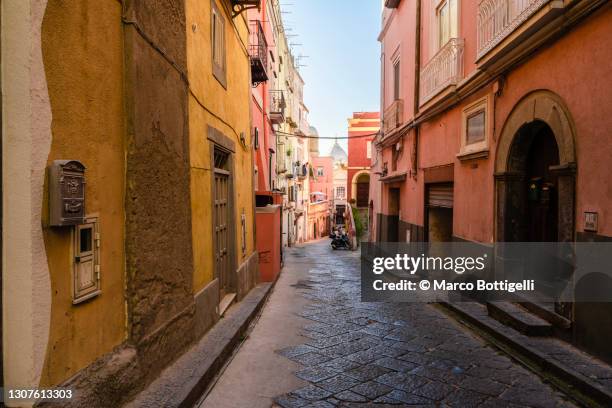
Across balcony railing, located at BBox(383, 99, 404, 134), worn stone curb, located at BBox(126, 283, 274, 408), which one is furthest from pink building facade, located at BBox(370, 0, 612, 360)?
worn stone curb, located at BBox(126, 283, 274, 408)

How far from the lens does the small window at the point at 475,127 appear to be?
812cm

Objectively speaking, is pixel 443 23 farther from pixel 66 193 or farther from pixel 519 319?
pixel 66 193

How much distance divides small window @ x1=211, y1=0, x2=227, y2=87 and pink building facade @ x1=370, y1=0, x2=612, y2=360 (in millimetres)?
4128

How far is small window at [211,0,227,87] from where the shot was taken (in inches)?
267

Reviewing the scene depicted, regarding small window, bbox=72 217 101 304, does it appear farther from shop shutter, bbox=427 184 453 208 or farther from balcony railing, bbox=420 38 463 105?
shop shutter, bbox=427 184 453 208

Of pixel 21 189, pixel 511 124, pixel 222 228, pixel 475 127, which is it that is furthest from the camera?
pixel 475 127

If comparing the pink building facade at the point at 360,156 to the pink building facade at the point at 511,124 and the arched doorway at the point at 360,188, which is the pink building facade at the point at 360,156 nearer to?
the arched doorway at the point at 360,188

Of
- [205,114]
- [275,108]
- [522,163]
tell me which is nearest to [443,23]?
[522,163]

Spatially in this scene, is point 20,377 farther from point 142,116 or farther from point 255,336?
point 255,336

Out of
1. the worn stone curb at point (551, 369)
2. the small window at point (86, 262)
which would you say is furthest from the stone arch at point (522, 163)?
the small window at point (86, 262)

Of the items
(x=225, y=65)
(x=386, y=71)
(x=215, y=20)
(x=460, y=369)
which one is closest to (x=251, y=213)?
(x=225, y=65)

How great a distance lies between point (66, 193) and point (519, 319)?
5.33 meters

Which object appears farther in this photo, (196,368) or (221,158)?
(221,158)

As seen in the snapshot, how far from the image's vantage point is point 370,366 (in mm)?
4941
